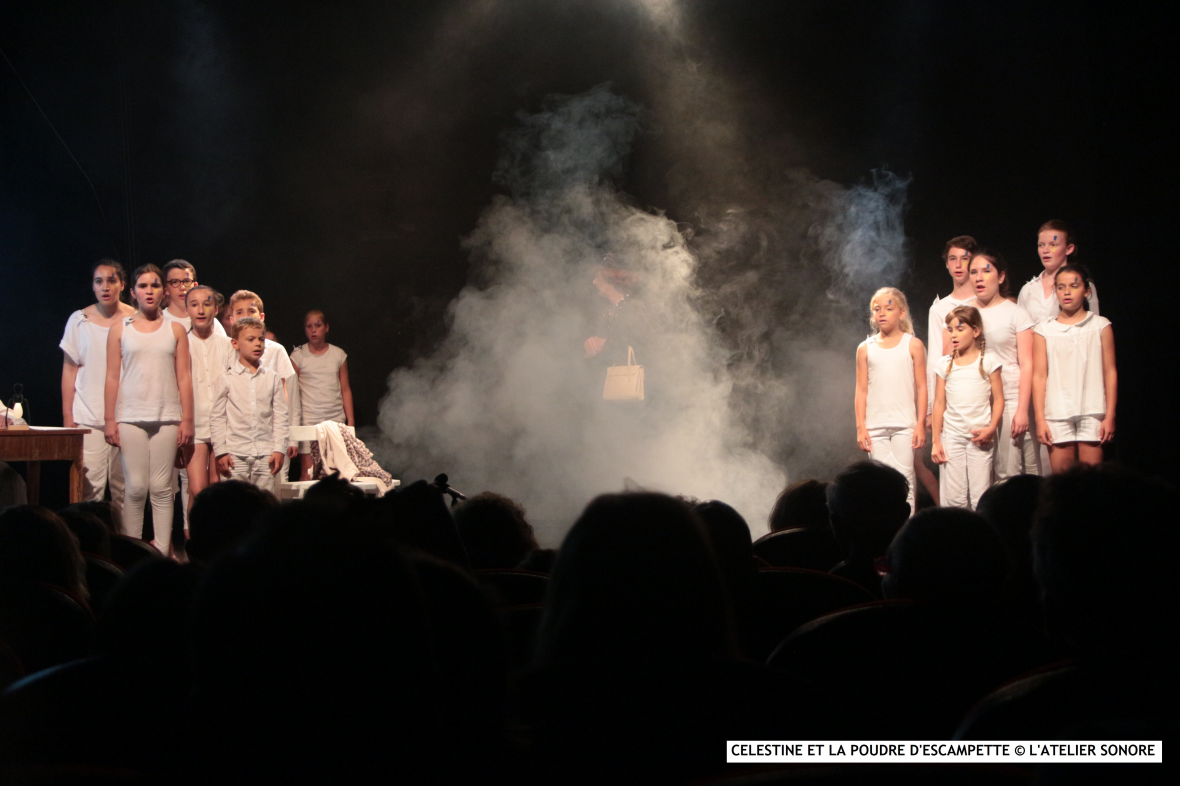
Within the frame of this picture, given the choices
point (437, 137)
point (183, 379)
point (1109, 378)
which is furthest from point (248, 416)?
point (1109, 378)

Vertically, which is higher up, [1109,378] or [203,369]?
[203,369]

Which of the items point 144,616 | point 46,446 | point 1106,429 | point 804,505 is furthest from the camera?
point 1106,429

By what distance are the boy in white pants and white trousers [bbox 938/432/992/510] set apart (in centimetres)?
460

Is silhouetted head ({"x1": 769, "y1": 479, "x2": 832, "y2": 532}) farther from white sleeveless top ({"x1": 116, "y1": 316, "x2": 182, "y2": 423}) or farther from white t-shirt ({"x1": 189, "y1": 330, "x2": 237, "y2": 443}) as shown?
white t-shirt ({"x1": 189, "y1": 330, "x2": 237, "y2": 443})

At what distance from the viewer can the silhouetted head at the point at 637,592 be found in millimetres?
1243

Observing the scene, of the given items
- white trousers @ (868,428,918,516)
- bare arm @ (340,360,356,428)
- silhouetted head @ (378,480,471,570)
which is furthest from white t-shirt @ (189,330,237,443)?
white trousers @ (868,428,918,516)

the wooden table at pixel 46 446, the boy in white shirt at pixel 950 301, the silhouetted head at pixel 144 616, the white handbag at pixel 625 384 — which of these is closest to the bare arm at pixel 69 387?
the wooden table at pixel 46 446

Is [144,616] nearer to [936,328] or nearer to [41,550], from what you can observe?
[41,550]

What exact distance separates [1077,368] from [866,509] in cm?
392

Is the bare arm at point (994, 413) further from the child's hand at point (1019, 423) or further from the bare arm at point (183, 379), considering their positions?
the bare arm at point (183, 379)

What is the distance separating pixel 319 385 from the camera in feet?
29.5

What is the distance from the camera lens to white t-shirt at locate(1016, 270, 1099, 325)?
625 cm

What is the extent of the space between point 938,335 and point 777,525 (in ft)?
11.6

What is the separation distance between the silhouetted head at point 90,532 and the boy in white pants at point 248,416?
3.21 metres
